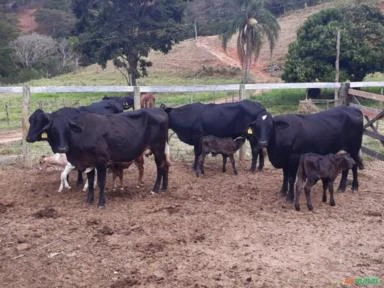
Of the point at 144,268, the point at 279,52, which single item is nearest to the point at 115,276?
the point at 144,268

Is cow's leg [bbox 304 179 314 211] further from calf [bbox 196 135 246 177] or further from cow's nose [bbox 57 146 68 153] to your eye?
cow's nose [bbox 57 146 68 153]

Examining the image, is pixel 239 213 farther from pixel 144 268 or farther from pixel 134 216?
pixel 144 268

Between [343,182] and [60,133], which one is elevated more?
[60,133]

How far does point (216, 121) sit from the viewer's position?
1188 cm

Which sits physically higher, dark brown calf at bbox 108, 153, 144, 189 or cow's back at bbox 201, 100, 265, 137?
cow's back at bbox 201, 100, 265, 137

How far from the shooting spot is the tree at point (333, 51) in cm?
2762

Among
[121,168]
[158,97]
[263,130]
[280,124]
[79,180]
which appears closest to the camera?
[263,130]

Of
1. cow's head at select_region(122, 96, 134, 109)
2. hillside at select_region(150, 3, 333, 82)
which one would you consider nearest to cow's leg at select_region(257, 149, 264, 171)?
cow's head at select_region(122, 96, 134, 109)

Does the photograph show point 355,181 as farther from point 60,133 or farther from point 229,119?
point 60,133

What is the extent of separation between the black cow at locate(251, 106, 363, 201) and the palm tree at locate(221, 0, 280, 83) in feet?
80.0

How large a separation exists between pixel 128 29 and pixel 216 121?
2348 cm

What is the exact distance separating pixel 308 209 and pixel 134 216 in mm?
2842

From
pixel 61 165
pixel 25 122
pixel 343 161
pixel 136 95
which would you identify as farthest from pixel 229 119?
pixel 25 122

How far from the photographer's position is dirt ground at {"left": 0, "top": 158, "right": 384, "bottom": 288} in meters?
6.27
